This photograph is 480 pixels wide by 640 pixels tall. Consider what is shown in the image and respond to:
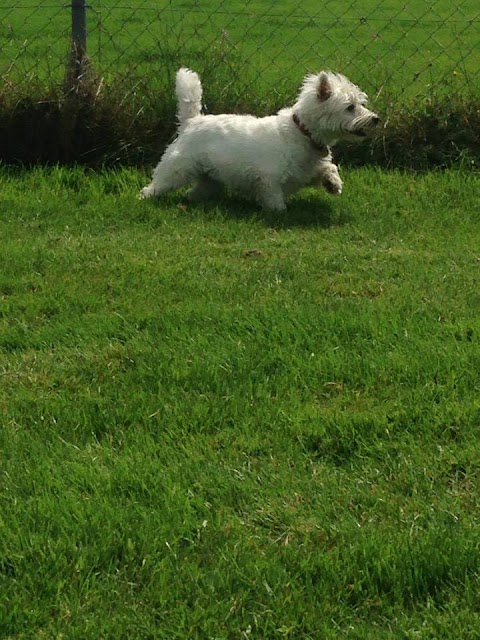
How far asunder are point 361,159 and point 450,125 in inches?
28.9

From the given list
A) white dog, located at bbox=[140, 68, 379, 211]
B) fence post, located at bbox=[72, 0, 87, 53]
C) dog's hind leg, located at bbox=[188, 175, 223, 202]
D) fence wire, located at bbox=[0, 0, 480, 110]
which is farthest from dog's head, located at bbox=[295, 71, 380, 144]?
fence post, located at bbox=[72, 0, 87, 53]

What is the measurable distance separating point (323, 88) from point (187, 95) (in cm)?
105

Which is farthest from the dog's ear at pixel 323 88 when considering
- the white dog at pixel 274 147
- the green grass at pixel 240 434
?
the green grass at pixel 240 434

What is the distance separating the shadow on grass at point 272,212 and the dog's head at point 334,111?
1.58 feet

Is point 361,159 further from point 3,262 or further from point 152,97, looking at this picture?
point 3,262

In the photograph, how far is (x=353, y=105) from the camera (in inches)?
249

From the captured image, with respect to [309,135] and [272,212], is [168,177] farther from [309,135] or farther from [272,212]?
[309,135]

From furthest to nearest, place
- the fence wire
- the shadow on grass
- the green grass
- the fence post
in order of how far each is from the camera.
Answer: the fence wire
the fence post
the shadow on grass
the green grass

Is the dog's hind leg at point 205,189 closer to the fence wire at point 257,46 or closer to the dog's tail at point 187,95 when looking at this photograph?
the dog's tail at point 187,95

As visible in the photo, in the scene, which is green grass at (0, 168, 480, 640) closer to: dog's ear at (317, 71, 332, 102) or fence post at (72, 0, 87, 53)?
dog's ear at (317, 71, 332, 102)

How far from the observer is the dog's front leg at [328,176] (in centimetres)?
646

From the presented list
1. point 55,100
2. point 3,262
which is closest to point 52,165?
point 55,100

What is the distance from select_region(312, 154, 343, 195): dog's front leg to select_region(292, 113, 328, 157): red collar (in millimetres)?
56

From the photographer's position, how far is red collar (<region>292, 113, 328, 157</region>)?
643cm
